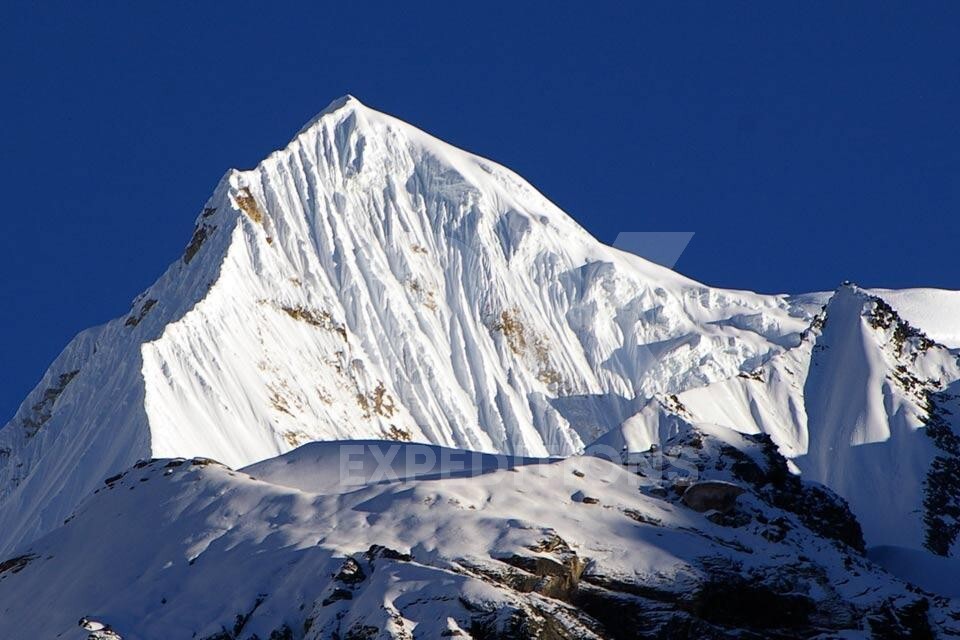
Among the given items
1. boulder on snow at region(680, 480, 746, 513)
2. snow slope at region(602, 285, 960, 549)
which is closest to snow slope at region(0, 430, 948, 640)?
boulder on snow at region(680, 480, 746, 513)

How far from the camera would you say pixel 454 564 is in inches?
3447

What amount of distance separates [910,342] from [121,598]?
119m

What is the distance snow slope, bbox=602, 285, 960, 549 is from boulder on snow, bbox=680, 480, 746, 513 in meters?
52.7

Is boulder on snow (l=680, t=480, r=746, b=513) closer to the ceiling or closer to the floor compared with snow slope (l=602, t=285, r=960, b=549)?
Answer: closer to the floor

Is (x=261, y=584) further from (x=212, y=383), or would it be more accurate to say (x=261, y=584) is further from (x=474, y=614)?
(x=212, y=383)

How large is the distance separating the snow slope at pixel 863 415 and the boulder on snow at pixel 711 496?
52687 mm

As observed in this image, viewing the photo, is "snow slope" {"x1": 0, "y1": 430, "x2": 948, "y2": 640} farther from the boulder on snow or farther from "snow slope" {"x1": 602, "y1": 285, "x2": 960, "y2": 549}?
"snow slope" {"x1": 602, "y1": 285, "x2": 960, "y2": 549}

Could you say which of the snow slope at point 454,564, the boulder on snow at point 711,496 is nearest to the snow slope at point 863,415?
the boulder on snow at point 711,496

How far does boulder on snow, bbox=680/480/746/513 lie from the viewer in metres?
99.4

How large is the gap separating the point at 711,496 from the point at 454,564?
17.0m

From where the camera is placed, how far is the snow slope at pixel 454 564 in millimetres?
83938

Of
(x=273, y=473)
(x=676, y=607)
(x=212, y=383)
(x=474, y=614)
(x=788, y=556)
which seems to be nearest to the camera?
(x=474, y=614)

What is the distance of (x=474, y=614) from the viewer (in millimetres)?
80750

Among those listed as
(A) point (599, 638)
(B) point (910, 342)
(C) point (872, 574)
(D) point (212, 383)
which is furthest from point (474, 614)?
(B) point (910, 342)
